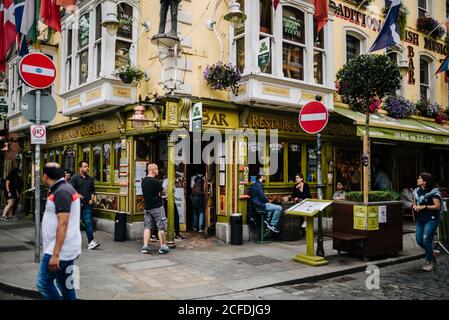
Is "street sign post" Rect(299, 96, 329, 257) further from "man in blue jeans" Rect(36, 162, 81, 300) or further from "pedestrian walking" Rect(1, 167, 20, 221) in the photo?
"pedestrian walking" Rect(1, 167, 20, 221)

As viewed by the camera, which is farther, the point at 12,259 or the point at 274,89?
the point at 274,89

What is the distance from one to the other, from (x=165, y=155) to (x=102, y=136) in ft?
7.40

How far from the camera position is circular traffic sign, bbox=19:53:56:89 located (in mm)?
7398

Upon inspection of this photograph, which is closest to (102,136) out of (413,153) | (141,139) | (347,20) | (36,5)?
(141,139)

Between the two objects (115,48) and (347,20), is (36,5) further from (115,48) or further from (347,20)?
(347,20)

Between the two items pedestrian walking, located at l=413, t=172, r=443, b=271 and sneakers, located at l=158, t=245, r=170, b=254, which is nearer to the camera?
pedestrian walking, located at l=413, t=172, r=443, b=271

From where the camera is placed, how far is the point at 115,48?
36.5 feet

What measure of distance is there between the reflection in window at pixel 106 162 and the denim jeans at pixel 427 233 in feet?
28.6

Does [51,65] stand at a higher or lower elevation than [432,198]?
higher

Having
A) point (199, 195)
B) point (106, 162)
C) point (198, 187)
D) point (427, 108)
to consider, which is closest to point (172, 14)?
point (198, 187)

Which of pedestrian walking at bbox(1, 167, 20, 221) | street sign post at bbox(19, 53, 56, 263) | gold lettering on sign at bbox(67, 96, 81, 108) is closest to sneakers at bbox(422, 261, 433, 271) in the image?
street sign post at bbox(19, 53, 56, 263)

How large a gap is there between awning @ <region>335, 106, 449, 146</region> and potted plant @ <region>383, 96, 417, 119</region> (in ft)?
0.86

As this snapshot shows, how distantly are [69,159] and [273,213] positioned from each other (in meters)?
8.27

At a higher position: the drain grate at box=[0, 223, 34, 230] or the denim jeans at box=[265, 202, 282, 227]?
the denim jeans at box=[265, 202, 282, 227]
